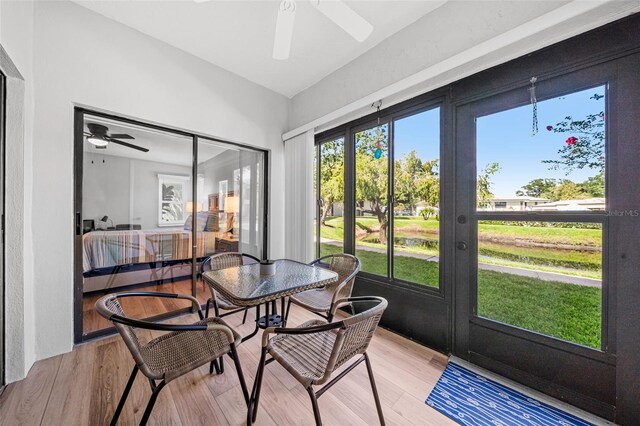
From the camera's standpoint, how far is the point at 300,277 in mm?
1766

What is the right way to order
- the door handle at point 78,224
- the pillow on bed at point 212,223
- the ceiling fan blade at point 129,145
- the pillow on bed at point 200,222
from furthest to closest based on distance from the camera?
1. the pillow on bed at point 212,223
2. the pillow on bed at point 200,222
3. the ceiling fan blade at point 129,145
4. the door handle at point 78,224

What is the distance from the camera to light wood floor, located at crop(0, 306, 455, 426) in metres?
1.38

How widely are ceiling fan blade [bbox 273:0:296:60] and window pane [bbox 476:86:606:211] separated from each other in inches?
63.7

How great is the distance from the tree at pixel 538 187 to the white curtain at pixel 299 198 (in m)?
2.13

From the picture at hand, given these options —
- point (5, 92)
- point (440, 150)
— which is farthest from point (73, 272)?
Result: point (440, 150)

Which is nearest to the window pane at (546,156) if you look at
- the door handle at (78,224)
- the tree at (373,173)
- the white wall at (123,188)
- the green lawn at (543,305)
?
the green lawn at (543,305)

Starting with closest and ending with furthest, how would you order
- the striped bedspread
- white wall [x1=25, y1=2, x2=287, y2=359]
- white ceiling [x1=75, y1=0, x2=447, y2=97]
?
white wall [x1=25, y1=2, x2=287, y2=359]
white ceiling [x1=75, y1=0, x2=447, y2=97]
the striped bedspread

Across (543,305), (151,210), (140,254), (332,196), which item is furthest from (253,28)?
(543,305)

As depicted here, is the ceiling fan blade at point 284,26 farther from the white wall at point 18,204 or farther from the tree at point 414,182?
the white wall at point 18,204

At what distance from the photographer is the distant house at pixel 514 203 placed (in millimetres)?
1703

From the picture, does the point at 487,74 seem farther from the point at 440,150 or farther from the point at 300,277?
the point at 300,277

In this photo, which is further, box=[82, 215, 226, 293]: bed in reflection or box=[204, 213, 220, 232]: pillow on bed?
box=[204, 213, 220, 232]: pillow on bed

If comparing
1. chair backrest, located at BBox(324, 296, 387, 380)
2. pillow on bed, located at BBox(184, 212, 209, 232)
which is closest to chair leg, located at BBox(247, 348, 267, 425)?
chair backrest, located at BBox(324, 296, 387, 380)

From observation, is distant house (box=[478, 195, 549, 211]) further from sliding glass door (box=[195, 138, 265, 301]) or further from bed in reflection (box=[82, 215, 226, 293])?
bed in reflection (box=[82, 215, 226, 293])
